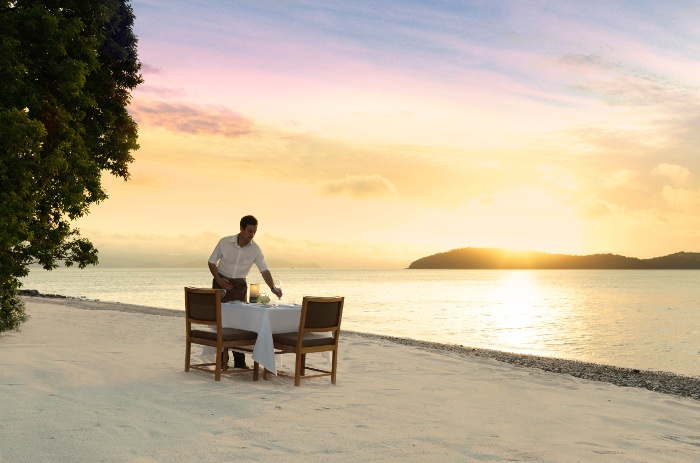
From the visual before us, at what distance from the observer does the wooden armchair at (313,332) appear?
7.94 meters

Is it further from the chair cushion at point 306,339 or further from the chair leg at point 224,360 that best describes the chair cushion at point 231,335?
the chair leg at point 224,360

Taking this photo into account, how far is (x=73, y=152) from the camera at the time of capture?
1233cm

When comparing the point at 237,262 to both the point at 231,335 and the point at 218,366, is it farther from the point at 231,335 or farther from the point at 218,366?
the point at 218,366

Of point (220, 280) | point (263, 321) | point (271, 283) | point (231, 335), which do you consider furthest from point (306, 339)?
point (220, 280)

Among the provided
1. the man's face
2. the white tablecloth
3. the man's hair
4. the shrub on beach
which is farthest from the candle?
the shrub on beach

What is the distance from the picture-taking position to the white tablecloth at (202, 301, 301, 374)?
26.2 ft

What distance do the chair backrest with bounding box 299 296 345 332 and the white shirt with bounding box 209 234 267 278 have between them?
1.03 meters

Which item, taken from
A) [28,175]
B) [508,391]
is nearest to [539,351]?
[508,391]

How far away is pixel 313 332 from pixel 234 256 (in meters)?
1.52

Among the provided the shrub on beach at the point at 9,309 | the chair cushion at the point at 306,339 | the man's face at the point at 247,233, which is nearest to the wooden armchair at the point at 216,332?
the chair cushion at the point at 306,339

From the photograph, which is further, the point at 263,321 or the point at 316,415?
the point at 263,321

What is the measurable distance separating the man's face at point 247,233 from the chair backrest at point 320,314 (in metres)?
1.22

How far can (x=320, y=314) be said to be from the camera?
816 centimetres

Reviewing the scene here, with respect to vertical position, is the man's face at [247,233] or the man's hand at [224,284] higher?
the man's face at [247,233]
